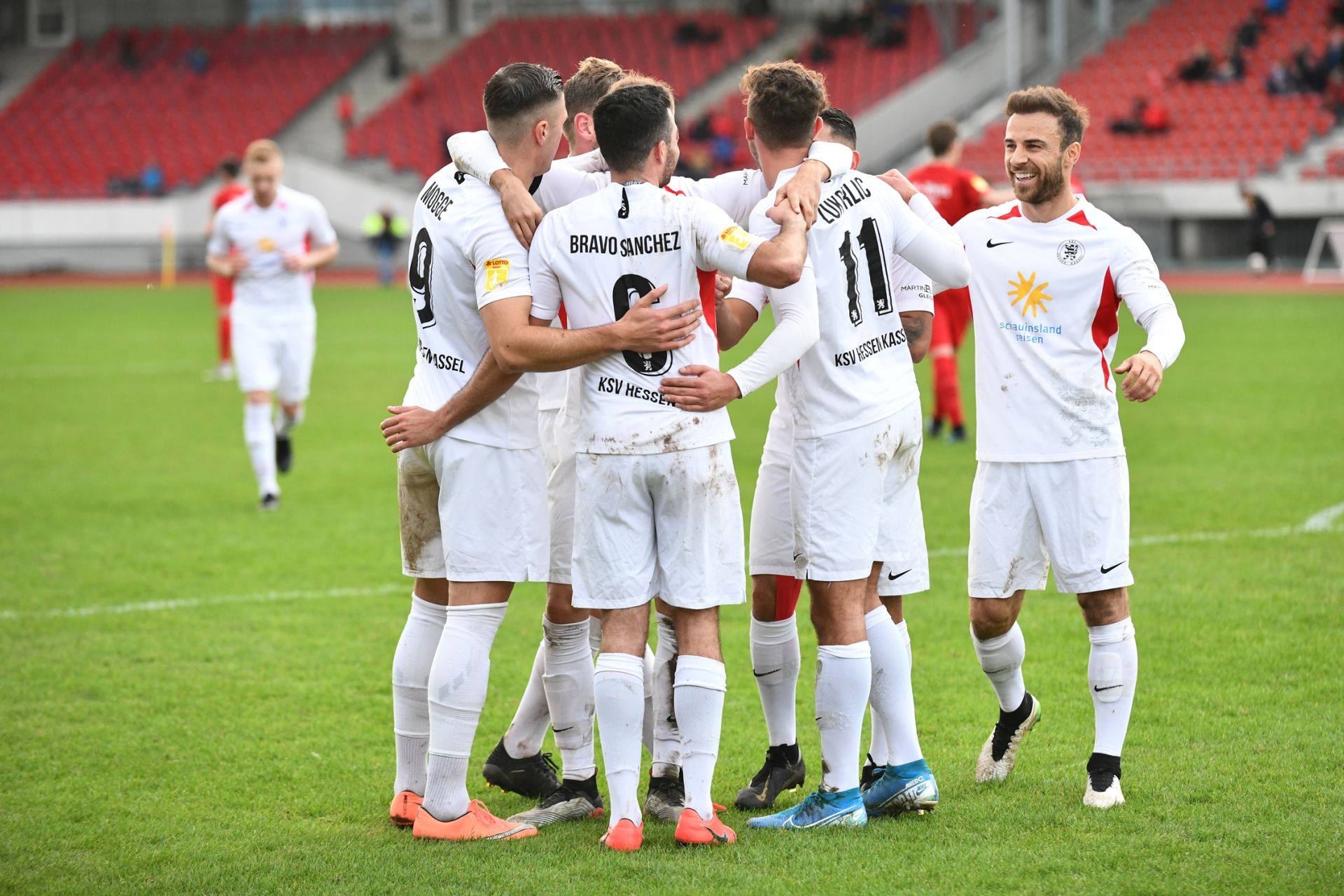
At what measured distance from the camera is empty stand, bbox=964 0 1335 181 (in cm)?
3017

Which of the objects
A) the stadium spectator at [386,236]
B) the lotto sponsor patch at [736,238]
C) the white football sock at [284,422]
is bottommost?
the white football sock at [284,422]

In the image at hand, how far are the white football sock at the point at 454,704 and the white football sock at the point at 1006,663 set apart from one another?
170 cm

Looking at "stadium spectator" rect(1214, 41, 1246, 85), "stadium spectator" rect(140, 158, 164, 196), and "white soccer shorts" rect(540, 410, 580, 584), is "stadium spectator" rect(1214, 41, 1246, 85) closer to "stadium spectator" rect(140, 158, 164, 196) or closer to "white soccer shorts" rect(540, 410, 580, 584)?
"stadium spectator" rect(140, 158, 164, 196)

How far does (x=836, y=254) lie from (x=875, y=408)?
0.50m

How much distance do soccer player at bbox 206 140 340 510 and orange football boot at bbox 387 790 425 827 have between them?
618cm

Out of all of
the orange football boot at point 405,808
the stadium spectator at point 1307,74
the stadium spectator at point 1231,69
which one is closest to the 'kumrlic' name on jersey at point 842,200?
the orange football boot at point 405,808

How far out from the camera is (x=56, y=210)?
125ft

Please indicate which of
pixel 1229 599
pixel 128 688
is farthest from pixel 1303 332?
pixel 128 688

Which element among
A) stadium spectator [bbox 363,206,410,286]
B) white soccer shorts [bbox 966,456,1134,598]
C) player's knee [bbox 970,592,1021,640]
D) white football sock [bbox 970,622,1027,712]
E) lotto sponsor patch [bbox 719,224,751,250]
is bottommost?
white football sock [bbox 970,622,1027,712]

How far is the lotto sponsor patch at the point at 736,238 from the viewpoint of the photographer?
4195 mm

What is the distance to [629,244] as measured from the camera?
432 centimetres

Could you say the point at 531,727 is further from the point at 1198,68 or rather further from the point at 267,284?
the point at 1198,68

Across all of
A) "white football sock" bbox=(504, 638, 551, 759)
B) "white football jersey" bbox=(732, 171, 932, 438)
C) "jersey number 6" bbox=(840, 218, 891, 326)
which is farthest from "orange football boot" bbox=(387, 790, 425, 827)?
"jersey number 6" bbox=(840, 218, 891, 326)

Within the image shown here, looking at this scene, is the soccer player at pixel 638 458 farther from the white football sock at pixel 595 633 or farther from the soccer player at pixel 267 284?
the soccer player at pixel 267 284
